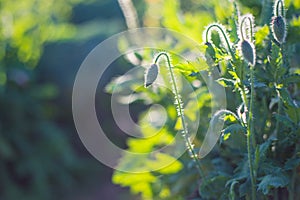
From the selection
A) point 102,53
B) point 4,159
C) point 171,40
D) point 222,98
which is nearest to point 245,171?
point 222,98

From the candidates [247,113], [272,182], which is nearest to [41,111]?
[247,113]

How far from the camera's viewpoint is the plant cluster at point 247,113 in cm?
174

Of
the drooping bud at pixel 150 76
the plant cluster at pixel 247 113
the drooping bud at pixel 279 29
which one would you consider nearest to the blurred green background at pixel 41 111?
the plant cluster at pixel 247 113

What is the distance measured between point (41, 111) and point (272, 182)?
3490 mm

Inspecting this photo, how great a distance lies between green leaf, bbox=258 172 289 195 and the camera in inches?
65.1

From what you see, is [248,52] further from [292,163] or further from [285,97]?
[292,163]

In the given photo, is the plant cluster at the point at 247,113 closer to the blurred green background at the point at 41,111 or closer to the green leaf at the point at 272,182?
the green leaf at the point at 272,182

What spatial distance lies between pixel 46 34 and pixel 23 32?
1.22ft

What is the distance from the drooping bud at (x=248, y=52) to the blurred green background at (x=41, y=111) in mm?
2910

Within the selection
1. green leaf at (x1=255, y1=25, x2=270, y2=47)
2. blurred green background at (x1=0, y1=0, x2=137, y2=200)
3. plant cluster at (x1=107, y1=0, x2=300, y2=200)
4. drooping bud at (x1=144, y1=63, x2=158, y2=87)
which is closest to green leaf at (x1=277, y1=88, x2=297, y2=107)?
plant cluster at (x1=107, y1=0, x2=300, y2=200)

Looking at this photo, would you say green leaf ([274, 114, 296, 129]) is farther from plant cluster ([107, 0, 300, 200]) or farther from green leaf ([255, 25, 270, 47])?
green leaf ([255, 25, 270, 47])

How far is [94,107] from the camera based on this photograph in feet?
18.4

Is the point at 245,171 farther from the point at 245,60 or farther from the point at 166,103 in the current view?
the point at 166,103

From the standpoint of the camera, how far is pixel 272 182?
1663 mm
